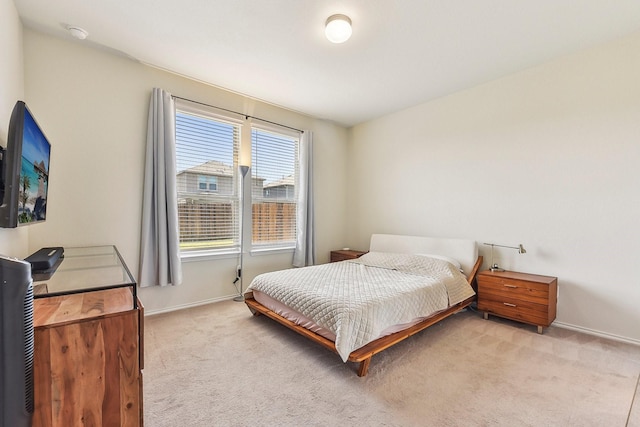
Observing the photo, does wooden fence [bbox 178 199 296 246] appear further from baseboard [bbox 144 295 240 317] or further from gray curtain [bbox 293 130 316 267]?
baseboard [bbox 144 295 240 317]

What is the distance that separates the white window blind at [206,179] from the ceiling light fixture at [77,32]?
946mm

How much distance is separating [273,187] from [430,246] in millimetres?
2350

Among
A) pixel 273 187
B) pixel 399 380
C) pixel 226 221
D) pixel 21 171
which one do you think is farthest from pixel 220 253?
pixel 399 380

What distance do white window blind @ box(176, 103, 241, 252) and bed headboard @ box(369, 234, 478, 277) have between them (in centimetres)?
209

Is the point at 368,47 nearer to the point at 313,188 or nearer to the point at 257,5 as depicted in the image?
the point at 257,5

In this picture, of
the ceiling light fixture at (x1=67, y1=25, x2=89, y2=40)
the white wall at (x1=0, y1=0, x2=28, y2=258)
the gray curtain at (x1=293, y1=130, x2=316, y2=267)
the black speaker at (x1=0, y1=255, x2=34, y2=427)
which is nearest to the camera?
the black speaker at (x1=0, y1=255, x2=34, y2=427)

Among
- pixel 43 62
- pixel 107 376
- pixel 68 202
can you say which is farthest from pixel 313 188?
pixel 107 376

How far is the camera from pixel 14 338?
2.54 feet

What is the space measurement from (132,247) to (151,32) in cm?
209

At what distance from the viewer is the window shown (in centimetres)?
340

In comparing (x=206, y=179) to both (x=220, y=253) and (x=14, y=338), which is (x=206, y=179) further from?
(x=14, y=338)

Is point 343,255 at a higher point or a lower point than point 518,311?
higher

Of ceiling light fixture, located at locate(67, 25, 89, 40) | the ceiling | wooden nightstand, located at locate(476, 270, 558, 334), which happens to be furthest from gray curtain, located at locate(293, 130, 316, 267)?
ceiling light fixture, located at locate(67, 25, 89, 40)

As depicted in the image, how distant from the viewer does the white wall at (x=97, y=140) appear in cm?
256
